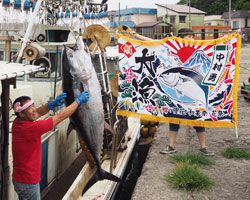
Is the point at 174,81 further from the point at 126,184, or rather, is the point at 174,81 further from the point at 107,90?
the point at 126,184

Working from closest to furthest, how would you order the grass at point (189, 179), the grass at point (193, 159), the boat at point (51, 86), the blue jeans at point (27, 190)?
1. the blue jeans at point (27, 190)
2. the boat at point (51, 86)
3. the grass at point (189, 179)
4. the grass at point (193, 159)

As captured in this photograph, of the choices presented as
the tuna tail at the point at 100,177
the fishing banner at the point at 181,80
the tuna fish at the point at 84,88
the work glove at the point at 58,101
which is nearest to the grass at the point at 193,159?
the fishing banner at the point at 181,80

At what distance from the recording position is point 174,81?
19.8 feet

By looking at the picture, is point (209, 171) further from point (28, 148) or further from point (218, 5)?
point (218, 5)

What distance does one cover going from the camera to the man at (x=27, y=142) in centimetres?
346

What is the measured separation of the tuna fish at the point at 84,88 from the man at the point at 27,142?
0.32 metres

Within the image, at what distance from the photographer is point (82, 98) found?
150 inches

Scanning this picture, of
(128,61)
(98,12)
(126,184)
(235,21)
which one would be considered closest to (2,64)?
(128,61)

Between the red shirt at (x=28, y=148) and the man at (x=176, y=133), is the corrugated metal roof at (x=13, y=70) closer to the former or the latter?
the red shirt at (x=28, y=148)

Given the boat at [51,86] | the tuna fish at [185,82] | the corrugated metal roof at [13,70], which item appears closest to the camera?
the corrugated metal roof at [13,70]

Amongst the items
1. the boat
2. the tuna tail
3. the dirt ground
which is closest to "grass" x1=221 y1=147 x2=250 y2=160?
the dirt ground

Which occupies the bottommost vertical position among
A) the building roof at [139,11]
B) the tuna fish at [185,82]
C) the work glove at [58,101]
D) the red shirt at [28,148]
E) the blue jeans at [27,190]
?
the blue jeans at [27,190]

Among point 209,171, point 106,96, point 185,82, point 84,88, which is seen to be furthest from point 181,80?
point 84,88

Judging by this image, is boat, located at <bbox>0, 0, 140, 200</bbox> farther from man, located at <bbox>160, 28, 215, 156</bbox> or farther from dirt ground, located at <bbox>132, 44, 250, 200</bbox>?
man, located at <bbox>160, 28, 215, 156</bbox>
